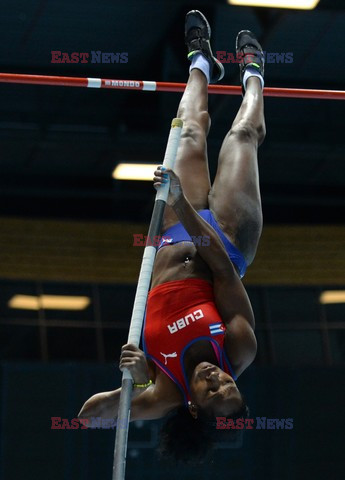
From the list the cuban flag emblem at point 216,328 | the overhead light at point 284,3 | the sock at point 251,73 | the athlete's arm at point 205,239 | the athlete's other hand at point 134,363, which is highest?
the overhead light at point 284,3

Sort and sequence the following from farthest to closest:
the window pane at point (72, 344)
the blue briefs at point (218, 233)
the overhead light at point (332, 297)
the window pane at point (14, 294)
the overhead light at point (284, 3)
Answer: the overhead light at point (332, 297) < the window pane at point (14, 294) < the window pane at point (72, 344) < the overhead light at point (284, 3) < the blue briefs at point (218, 233)

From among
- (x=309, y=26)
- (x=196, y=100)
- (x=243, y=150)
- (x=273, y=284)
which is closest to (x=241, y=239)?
(x=243, y=150)

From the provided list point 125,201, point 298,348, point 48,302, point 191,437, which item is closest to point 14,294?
point 48,302

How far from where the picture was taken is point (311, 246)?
14.1 m

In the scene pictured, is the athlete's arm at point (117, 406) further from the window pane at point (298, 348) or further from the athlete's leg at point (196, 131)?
the window pane at point (298, 348)

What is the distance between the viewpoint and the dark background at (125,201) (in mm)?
10234

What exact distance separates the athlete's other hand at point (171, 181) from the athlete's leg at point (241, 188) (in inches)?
24.5

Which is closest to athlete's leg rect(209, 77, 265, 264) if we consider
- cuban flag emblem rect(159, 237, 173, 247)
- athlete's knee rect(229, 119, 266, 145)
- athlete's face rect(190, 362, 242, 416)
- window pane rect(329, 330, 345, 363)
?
athlete's knee rect(229, 119, 266, 145)

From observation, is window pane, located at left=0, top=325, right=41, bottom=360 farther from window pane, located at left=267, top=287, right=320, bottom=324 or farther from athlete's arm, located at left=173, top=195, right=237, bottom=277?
athlete's arm, located at left=173, top=195, right=237, bottom=277

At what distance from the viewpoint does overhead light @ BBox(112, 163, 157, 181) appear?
1327 cm

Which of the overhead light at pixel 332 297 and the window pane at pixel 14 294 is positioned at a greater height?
the overhead light at pixel 332 297

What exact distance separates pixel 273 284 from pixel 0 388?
4390 mm

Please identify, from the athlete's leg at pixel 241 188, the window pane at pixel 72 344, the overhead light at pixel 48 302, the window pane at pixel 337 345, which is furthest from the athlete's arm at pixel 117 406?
the window pane at pixel 337 345

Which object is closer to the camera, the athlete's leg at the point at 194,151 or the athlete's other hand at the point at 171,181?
the athlete's other hand at the point at 171,181
